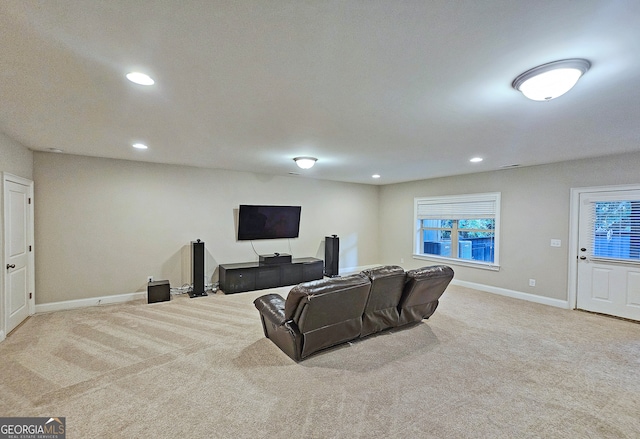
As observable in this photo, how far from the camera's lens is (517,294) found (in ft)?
18.5

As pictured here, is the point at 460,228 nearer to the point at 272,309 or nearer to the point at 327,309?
the point at 327,309

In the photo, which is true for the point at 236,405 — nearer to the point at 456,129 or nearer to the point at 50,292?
the point at 456,129

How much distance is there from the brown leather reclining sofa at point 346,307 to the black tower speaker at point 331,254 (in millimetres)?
3385

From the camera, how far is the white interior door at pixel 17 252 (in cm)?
371

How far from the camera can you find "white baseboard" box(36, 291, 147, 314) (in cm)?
464

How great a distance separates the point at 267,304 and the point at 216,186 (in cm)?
356

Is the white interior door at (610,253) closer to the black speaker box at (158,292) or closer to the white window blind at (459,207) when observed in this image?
the white window blind at (459,207)

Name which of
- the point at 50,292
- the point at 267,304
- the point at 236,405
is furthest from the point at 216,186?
the point at 236,405

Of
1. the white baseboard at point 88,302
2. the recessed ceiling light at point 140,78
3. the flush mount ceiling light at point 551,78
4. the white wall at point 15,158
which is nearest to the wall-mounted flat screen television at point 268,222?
the white baseboard at point 88,302

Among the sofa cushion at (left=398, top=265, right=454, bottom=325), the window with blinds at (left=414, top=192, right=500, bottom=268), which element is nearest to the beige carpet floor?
the sofa cushion at (left=398, top=265, right=454, bottom=325)

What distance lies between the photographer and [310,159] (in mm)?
4746

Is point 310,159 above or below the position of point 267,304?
above

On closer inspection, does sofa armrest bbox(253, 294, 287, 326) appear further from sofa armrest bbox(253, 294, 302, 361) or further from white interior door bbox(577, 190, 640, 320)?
white interior door bbox(577, 190, 640, 320)

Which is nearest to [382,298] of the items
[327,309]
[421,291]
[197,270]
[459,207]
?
[421,291]
